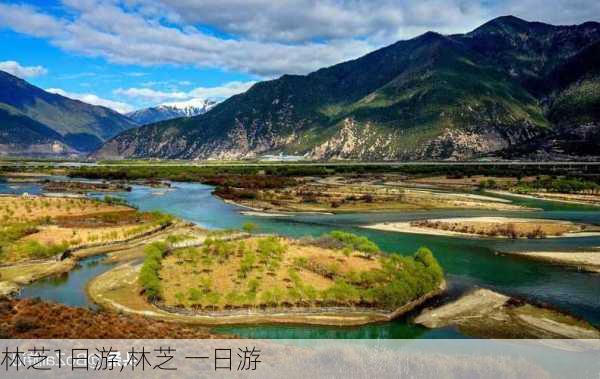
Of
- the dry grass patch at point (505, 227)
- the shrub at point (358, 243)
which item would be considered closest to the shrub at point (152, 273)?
the shrub at point (358, 243)

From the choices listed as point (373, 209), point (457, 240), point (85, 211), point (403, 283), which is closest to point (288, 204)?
point (373, 209)

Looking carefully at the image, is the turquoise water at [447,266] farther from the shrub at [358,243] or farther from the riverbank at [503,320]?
the shrub at [358,243]

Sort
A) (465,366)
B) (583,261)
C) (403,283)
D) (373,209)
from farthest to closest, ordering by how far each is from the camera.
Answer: (373,209)
(583,261)
(403,283)
(465,366)

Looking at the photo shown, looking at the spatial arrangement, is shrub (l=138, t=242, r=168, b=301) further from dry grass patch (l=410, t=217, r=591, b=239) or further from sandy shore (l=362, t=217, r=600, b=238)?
dry grass patch (l=410, t=217, r=591, b=239)

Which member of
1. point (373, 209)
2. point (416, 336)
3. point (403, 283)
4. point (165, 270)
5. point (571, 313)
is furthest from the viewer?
point (373, 209)

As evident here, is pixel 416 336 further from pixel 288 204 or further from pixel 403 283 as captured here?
pixel 288 204

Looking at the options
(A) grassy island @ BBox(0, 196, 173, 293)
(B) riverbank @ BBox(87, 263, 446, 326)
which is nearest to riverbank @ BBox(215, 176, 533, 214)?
(A) grassy island @ BBox(0, 196, 173, 293)
